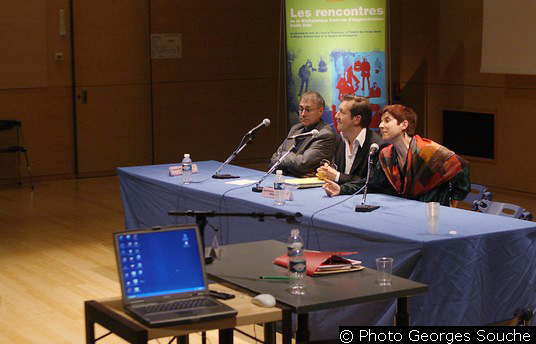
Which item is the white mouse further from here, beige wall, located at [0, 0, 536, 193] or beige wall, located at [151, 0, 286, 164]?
beige wall, located at [151, 0, 286, 164]

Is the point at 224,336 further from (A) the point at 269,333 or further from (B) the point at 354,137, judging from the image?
(B) the point at 354,137

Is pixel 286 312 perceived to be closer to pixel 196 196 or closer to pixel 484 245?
pixel 484 245

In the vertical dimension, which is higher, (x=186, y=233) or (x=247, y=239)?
(x=186, y=233)

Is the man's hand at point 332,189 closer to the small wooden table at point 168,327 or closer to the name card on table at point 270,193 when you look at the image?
the name card on table at point 270,193

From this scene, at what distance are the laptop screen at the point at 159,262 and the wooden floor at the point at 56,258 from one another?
1.67 meters

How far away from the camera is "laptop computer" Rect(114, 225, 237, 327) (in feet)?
10.4

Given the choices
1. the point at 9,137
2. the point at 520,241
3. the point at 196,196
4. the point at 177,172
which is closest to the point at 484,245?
the point at 520,241

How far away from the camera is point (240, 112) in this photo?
455 inches

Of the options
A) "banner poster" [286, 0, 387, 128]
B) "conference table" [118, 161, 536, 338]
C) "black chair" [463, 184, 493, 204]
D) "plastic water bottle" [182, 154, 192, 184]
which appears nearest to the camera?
"conference table" [118, 161, 536, 338]

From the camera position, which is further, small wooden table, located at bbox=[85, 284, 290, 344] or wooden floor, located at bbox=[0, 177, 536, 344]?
wooden floor, located at bbox=[0, 177, 536, 344]

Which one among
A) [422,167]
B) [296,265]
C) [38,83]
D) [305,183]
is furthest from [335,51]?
[296,265]

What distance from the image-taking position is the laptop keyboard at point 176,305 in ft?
10.3

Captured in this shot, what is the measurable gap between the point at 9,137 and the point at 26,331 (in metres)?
5.29

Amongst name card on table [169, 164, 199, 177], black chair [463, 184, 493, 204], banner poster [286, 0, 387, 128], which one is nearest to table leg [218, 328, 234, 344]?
black chair [463, 184, 493, 204]
